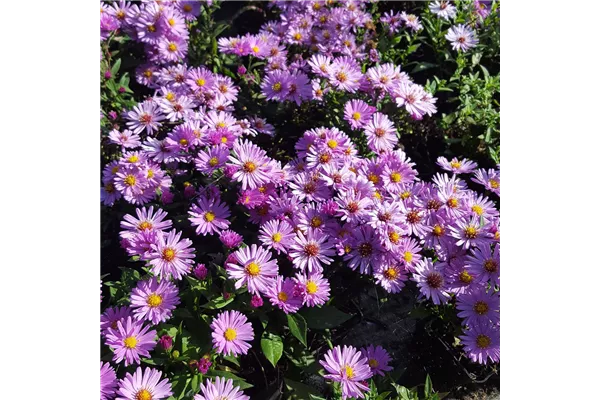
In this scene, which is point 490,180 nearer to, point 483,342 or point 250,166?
point 483,342

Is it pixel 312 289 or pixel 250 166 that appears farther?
pixel 250 166

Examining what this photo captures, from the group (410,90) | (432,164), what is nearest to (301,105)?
(410,90)

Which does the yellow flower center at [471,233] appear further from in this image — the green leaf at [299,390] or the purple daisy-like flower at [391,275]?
the green leaf at [299,390]

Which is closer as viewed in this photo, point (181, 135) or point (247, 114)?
point (181, 135)

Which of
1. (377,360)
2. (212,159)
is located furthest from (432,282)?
(212,159)

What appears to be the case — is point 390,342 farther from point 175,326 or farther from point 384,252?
point 175,326
